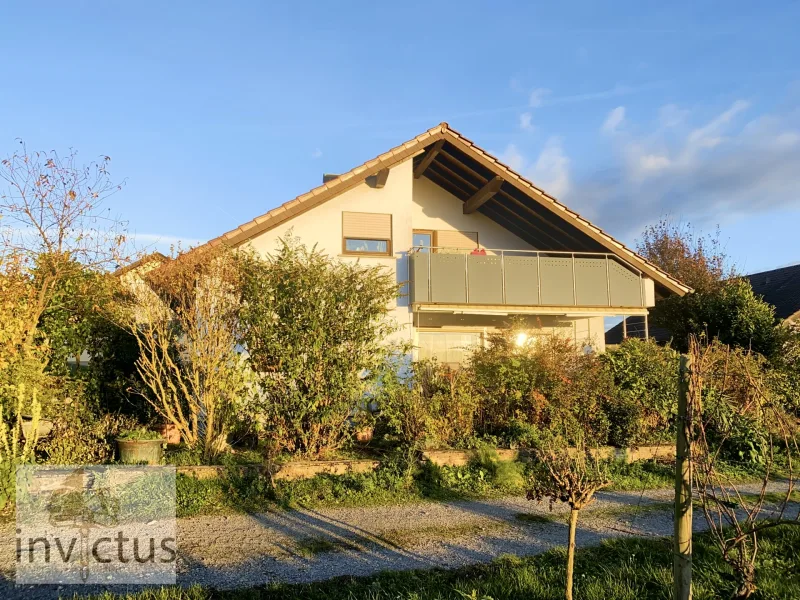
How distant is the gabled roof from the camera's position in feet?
47.5

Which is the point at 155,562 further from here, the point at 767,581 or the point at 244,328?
the point at 767,581

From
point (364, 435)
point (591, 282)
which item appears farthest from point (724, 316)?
Answer: point (364, 435)

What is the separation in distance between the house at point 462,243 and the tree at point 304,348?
4.70 meters

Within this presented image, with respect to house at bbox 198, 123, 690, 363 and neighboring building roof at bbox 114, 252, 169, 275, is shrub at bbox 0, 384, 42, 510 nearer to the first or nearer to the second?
neighboring building roof at bbox 114, 252, 169, 275

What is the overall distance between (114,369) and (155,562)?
221 inches

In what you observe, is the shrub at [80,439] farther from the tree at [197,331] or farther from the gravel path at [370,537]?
the gravel path at [370,537]

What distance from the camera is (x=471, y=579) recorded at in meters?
5.02

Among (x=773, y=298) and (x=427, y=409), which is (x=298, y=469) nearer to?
(x=427, y=409)

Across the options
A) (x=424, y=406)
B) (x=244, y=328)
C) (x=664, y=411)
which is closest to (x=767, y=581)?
(x=424, y=406)

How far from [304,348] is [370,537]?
3590 millimetres

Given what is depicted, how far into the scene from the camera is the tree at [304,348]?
920 centimetres

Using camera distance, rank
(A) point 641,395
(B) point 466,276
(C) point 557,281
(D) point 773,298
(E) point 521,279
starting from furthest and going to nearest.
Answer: (D) point 773,298, (C) point 557,281, (E) point 521,279, (B) point 466,276, (A) point 641,395

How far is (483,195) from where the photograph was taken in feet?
54.3
